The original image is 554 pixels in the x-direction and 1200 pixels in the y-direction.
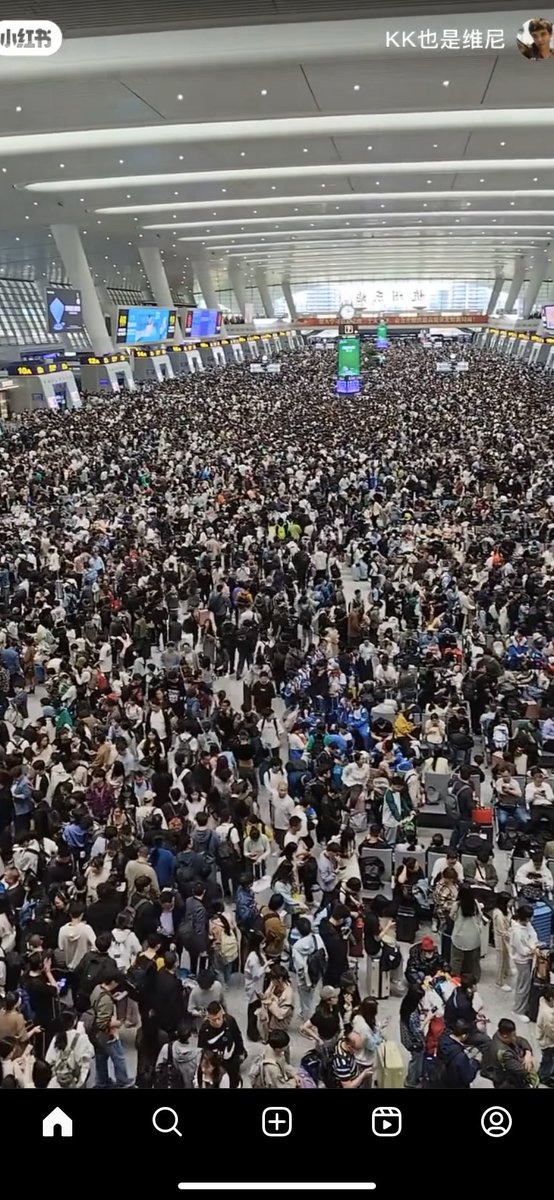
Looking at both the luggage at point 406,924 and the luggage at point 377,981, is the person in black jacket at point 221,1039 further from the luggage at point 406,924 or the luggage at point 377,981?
the luggage at point 406,924

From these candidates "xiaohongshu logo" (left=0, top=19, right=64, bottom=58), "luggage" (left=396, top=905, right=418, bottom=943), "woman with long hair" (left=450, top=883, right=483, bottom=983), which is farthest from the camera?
"luggage" (left=396, top=905, right=418, bottom=943)

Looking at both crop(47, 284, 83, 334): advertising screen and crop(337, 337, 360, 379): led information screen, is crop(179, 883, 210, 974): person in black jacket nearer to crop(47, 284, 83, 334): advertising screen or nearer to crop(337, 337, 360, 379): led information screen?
crop(47, 284, 83, 334): advertising screen

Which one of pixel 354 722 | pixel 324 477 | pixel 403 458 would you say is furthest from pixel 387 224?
pixel 354 722

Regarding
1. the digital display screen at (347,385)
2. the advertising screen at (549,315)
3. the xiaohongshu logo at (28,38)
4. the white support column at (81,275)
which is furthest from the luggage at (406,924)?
the advertising screen at (549,315)

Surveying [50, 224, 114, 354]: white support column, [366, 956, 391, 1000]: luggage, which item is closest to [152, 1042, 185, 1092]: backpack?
[366, 956, 391, 1000]: luggage
